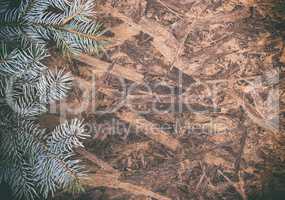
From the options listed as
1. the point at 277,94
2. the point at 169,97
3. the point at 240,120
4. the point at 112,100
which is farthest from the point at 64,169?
the point at 277,94

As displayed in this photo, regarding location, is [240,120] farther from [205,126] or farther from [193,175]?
[193,175]

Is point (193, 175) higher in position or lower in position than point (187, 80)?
lower

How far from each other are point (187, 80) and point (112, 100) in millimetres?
277

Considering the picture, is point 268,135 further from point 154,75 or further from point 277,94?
point 154,75

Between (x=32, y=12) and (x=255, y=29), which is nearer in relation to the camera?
(x=32, y=12)

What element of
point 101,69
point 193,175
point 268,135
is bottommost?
point 193,175

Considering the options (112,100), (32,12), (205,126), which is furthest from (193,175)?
(32,12)

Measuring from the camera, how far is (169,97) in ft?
4.45

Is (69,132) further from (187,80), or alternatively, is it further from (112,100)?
(187,80)

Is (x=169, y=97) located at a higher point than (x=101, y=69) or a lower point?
lower

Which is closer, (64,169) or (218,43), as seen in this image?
(64,169)

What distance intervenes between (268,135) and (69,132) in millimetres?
692

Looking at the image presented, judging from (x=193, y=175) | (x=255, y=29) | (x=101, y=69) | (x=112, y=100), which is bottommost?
(x=193, y=175)

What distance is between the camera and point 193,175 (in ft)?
4.39
